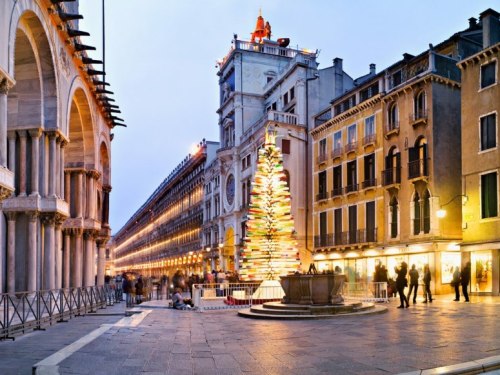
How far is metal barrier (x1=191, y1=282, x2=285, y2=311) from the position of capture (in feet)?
81.5

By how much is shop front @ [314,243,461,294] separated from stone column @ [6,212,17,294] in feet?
40.9

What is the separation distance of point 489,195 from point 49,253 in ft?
63.3

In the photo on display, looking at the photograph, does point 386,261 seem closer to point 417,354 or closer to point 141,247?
point 417,354

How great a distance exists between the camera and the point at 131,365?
32.3 ft

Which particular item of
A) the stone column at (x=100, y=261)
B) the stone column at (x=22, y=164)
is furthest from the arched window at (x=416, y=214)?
the stone column at (x=22, y=164)

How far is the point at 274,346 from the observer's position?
12055 millimetres

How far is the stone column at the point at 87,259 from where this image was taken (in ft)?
107

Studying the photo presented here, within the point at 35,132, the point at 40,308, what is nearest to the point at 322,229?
the point at 35,132

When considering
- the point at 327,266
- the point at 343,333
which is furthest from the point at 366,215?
the point at 343,333

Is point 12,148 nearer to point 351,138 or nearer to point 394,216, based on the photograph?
point 394,216

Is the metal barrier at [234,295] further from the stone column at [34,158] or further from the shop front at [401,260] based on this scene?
the stone column at [34,158]

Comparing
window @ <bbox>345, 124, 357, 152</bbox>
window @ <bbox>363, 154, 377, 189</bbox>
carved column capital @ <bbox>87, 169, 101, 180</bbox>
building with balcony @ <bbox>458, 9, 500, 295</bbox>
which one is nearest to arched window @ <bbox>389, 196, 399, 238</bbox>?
window @ <bbox>363, 154, 377, 189</bbox>

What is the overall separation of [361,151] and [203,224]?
33.4 m

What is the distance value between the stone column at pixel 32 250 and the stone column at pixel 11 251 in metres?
0.50
